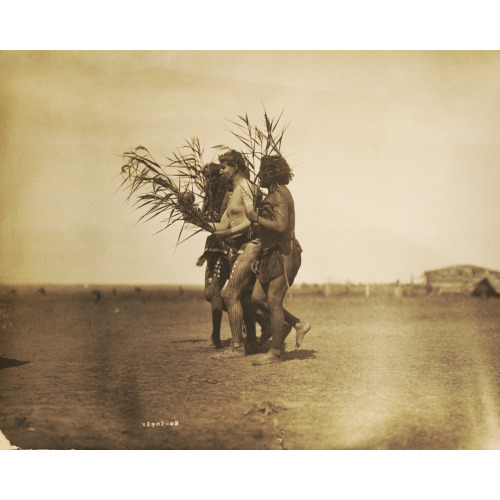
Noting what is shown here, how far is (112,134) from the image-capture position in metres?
4.07

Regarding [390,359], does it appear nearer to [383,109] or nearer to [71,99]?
[383,109]

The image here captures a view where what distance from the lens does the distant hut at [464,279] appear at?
4.21 meters

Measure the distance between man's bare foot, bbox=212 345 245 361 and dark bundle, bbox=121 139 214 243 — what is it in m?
0.85

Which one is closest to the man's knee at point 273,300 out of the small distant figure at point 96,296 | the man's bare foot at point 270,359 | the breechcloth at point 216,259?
the man's bare foot at point 270,359

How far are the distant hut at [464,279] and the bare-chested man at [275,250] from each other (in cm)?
Answer: 115

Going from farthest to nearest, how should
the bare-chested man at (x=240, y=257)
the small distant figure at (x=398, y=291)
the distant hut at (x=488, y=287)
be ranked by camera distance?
the small distant figure at (x=398, y=291), the distant hut at (x=488, y=287), the bare-chested man at (x=240, y=257)

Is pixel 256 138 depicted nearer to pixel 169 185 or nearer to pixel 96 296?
pixel 169 185

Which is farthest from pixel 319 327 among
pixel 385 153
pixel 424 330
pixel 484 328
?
pixel 385 153

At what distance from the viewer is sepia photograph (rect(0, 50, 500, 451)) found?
152 inches

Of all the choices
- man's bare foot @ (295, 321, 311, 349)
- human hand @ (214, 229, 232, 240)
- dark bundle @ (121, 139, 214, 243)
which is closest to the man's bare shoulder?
human hand @ (214, 229, 232, 240)

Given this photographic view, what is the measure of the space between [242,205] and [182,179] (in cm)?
48

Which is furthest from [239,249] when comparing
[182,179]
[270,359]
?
[270,359]

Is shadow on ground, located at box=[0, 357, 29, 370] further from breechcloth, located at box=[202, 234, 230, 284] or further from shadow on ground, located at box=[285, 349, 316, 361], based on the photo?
shadow on ground, located at box=[285, 349, 316, 361]

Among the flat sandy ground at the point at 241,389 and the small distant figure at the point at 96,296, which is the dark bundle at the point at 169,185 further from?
the flat sandy ground at the point at 241,389
